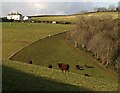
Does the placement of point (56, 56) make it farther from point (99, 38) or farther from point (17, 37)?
point (17, 37)

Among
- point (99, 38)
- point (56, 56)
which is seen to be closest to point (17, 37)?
point (56, 56)

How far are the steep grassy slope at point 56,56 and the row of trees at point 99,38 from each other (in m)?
2.99

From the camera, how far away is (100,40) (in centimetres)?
8506

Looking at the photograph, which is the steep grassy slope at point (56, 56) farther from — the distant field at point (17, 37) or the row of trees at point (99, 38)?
the distant field at point (17, 37)

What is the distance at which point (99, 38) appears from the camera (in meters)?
87.0

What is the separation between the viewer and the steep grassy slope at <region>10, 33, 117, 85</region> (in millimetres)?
71600

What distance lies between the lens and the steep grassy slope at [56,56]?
2819 inches

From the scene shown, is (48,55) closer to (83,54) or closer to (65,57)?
(65,57)

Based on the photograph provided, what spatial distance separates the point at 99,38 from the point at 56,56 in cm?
1332

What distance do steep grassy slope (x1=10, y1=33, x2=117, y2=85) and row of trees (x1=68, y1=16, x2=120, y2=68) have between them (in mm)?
2994

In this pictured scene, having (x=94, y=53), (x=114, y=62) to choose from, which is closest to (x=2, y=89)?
(x=114, y=62)

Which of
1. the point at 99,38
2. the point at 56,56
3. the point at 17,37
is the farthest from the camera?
the point at 17,37

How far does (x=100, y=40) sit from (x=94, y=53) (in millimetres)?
4383

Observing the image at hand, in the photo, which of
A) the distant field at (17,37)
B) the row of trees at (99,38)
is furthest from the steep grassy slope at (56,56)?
the distant field at (17,37)
